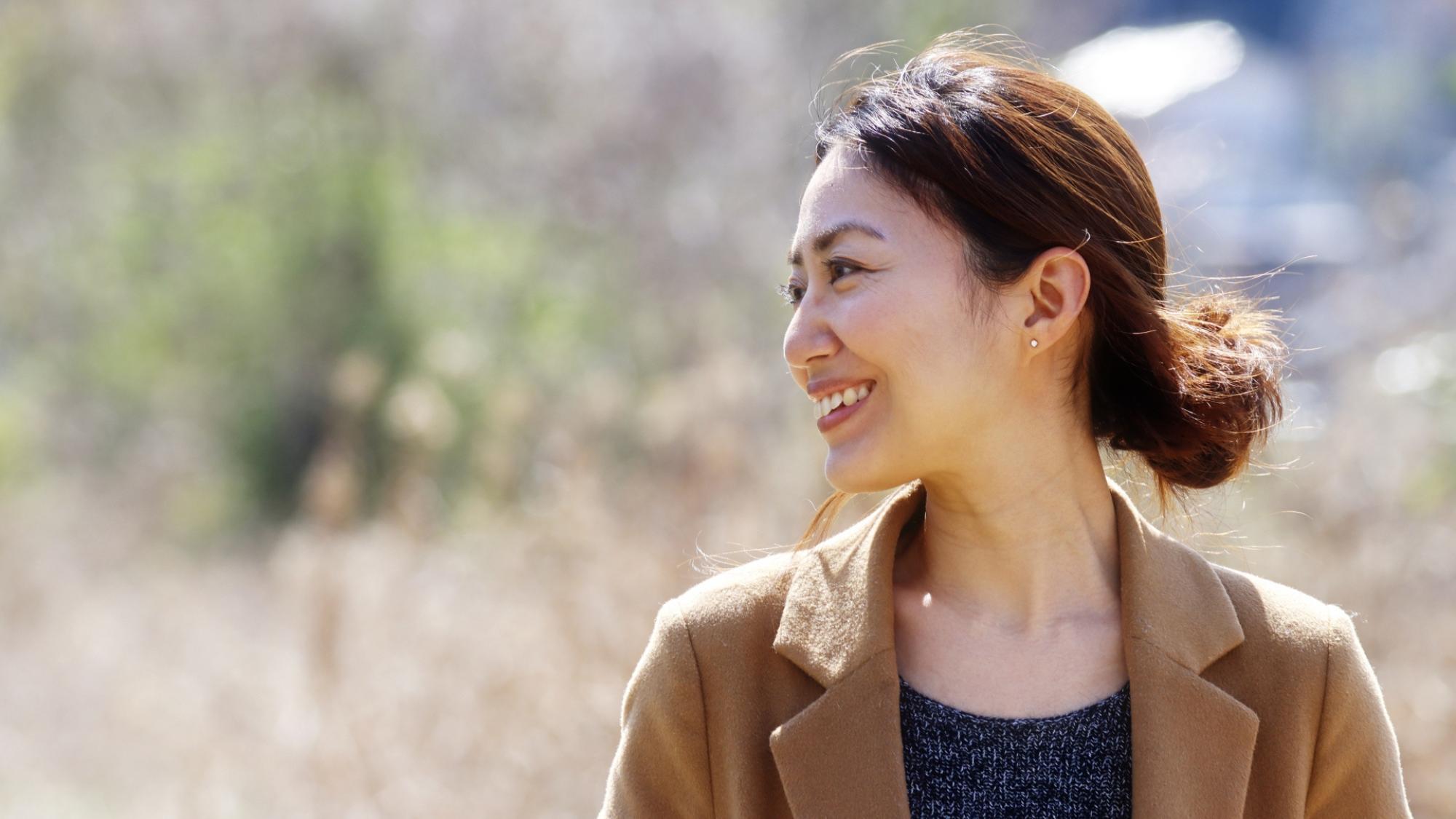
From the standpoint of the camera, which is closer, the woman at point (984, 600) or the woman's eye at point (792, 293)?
the woman at point (984, 600)

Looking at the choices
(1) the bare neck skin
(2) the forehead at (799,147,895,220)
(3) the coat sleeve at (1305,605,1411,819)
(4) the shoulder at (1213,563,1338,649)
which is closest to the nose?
(2) the forehead at (799,147,895,220)

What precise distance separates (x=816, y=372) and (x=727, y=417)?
8.62ft

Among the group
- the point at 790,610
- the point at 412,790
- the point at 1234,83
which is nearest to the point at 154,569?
the point at 412,790

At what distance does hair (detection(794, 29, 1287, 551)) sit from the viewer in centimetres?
170

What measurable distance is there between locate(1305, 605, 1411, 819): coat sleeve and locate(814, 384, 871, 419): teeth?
0.65m

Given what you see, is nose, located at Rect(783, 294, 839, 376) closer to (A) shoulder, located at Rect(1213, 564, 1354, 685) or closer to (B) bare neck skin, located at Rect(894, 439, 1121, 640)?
(B) bare neck skin, located at Rect(894, 439, 1121, 640)

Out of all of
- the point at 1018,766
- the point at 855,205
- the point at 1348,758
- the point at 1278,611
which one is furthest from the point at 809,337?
the point at 1348,758

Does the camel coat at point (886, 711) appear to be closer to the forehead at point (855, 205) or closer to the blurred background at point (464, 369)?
the blurred background at point (464, 369)

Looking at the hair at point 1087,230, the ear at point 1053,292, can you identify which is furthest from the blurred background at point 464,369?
the ear at point 1053,292

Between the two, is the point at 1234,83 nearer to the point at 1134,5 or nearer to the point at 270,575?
the point at 1134,5

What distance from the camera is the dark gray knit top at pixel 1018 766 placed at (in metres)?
1.69

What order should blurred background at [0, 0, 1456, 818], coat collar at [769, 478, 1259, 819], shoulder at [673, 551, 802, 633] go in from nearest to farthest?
coat collar at [769, 478, 1259, 819], shoulder at [673, 551, 802, 633], blurred background at [0, 0, 1456, 818]

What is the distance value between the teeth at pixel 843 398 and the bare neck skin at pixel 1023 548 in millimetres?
157

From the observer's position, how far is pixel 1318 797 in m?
1.72
